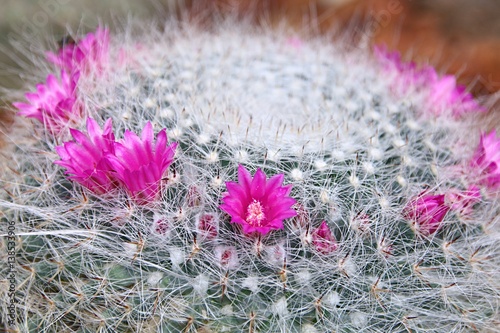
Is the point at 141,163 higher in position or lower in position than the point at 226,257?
higher

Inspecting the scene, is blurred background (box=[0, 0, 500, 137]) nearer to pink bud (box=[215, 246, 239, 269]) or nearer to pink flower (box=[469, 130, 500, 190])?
pink flower (box=[469, 130, 500, 190])

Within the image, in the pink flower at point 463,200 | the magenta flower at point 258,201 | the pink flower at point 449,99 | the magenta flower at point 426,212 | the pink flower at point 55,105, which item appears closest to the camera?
the magenta flower at point 258,201

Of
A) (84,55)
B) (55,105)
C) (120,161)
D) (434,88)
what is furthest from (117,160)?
(434,88)

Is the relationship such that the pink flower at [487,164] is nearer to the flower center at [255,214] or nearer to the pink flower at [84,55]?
the flower center at [255,214]

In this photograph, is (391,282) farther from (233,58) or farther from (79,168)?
(233,58)

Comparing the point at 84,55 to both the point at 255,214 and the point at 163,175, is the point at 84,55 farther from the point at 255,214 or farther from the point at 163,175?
the point at 255,214

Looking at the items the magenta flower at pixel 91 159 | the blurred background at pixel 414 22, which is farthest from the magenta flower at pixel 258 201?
the blurred background at pixel 414 22

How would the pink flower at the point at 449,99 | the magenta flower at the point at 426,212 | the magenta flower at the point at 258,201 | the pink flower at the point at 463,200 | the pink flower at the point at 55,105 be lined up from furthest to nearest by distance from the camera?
the pink flower at the point at 449,99, the pink flower at the point at 55,105, the pink flower at the point at 463,200, the magenta flower at the point at 426,212, the magenta flower at the point at 258,201
